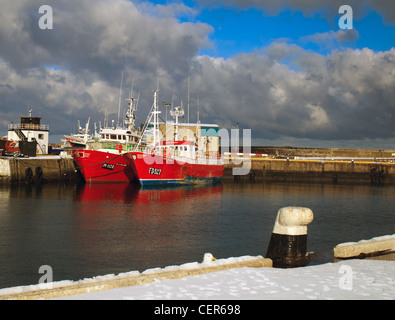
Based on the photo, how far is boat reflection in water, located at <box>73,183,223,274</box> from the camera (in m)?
12.1

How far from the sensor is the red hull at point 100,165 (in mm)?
39219

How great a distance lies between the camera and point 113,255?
1237 cm

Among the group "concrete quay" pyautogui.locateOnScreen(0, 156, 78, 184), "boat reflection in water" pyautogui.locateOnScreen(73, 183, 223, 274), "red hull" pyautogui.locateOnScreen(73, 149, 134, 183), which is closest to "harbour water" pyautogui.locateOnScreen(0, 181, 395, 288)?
"boat reflection in water" pyautogui.locateOnScreen(73, 183, 223, 274)

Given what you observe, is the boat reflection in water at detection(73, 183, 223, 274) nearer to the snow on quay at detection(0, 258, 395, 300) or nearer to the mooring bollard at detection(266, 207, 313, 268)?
the mooring bollard at detection(266, 207, 313, 268)

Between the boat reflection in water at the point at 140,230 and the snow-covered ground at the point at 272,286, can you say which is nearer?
the snow-covered ground at the point at 272,286

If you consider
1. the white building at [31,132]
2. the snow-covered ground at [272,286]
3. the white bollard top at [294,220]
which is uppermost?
the white building at [31,132]

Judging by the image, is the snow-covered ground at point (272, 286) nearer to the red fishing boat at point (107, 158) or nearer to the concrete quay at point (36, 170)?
the red fishing boat at point (107, 158)

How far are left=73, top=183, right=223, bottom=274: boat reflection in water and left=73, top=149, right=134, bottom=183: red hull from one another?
34.3ft

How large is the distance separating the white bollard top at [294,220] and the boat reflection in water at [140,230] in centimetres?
487

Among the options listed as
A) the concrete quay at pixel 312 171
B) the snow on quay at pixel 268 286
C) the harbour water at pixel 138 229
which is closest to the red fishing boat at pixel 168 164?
the harbour water at pixel 138 229

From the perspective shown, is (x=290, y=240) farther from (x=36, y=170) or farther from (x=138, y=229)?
(x=36, y=170)

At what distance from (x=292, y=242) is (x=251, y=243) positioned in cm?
713
